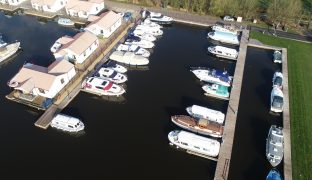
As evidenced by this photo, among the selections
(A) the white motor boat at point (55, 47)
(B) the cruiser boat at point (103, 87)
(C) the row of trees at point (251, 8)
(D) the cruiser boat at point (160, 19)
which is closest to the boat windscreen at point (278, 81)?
(C) the row of trees at point (251, 8)

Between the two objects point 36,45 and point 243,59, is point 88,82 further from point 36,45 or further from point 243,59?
point 243,59

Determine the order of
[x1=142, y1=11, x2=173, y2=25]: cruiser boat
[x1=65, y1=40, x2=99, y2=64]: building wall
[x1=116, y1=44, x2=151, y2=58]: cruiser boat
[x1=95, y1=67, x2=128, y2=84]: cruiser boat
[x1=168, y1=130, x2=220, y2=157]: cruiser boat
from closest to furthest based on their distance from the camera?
[x1=168, y1=130, x2=220, y2=157]: cruiser boat < [x1=95, y1=67, x2=128, y2=84]: cruiser boat < [x1=65, y1=40, x2=99, y2=64]: building wall < [x1=116, y1=44, x2=151, y2=58]: cruiser boat < [x1=142, y1=11, x2=173, y2=25]: cruiser boat

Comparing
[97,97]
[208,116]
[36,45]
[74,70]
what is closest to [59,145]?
[97,97]

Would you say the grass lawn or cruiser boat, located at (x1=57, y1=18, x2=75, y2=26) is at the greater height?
cruiser boat, located at (x1=57, y1=18, x2=75, y2=26)

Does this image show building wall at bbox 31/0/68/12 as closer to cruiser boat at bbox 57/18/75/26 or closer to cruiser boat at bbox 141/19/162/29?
cruiser boat at bbox 57/18/75/26

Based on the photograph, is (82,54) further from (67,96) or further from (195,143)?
(195,143)

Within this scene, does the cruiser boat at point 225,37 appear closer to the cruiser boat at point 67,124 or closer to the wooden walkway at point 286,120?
the wooden walkway at point 286,120

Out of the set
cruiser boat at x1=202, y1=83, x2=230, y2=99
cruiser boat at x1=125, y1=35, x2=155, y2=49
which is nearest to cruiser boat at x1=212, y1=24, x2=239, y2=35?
cruiser boat at x1=125, y1=35, x2=155, y2=49
